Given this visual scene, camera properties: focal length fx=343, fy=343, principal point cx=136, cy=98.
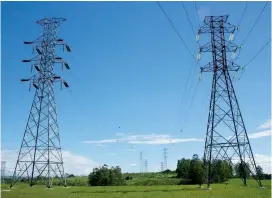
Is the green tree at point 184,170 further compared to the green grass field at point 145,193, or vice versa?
the green tree at point 184,170

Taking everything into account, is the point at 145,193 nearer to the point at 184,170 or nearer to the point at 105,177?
the point at 105,177

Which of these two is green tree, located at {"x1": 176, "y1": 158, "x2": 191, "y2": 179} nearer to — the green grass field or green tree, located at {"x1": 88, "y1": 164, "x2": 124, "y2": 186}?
green tree, located at {"x1": 88, "y1": 164, "x2": 124, "y2": 186}

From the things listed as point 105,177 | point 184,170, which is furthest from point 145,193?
point 184,170

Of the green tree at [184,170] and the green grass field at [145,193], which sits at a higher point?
the green tree at [184,170]

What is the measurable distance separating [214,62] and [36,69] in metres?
25.7

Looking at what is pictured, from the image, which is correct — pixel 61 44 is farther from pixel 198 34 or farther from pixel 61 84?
pixel 198 34

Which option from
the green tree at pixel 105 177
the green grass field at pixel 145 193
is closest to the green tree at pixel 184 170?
the green tree at pixel 105 177

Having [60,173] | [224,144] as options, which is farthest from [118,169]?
[224,144]

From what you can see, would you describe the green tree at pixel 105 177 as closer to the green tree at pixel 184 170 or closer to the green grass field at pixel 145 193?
the green tree at pixel 184 170

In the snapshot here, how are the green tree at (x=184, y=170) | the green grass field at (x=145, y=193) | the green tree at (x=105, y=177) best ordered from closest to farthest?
the green grass field at (x=145, y=193) < the green tree at (x=105, y=177) < the green tree at (x=184, y=170)

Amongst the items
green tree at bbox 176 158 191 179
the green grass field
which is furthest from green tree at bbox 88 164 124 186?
the green grass field

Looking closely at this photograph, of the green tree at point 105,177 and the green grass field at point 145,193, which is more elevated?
the green tree at point 105,177

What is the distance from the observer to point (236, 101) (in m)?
40.0

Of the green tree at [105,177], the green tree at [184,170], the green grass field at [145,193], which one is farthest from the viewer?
the green tree at [184,170]
